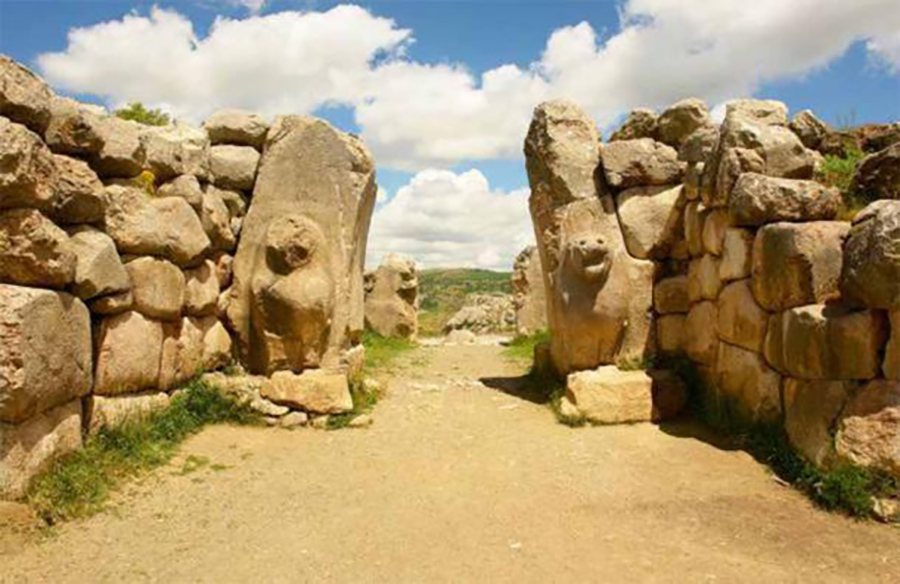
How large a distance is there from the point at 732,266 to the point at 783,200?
74 cm

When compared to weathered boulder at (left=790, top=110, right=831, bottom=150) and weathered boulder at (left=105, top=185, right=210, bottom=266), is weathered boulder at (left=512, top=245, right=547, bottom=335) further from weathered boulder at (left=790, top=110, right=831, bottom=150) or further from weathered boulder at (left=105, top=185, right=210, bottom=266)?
weathered boulder at (left=105, top=185, right=210, bottom=266)

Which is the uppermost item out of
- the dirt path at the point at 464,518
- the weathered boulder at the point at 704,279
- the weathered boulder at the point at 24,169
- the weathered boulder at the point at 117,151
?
the weathered boulder at the point at 117,151

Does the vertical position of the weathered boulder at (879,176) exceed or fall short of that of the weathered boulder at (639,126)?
it falls short

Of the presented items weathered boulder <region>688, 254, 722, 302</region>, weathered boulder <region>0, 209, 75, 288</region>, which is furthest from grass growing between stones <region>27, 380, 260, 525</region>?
weathered boulder <region>688, 254, 722, 302</region>

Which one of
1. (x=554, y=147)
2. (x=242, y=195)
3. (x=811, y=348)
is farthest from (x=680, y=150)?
(x=242, y=195)

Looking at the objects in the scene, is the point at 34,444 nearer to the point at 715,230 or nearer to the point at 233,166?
the point at 233,166

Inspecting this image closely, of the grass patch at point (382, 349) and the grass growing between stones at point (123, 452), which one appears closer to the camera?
the grass growing between stones at point (123, 452)

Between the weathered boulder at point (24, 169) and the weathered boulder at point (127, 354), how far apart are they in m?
1.07

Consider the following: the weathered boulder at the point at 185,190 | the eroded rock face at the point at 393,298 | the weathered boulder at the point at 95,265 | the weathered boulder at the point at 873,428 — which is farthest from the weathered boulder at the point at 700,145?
the eroded rock face at the point at 393,298

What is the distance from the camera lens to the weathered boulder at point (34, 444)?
3783mm

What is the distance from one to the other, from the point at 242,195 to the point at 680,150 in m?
4.48

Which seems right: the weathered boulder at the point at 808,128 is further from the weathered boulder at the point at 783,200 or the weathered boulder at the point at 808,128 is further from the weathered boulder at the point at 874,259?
the weathered boulder at the point at 874,259

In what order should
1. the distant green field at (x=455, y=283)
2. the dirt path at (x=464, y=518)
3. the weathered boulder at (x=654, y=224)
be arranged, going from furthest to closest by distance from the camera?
the distant green field at (x=455, y=283) < the weathered boulder at (x=654, y=224) < the dirt path at (x=464, y=518)

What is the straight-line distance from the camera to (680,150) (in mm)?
6844
